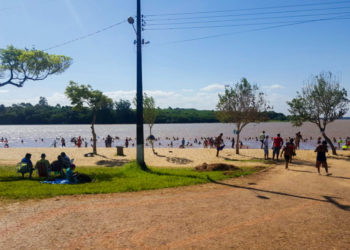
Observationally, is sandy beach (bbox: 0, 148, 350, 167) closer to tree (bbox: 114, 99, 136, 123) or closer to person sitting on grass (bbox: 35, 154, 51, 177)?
person sitting on grass (bbox: 35, 154, 51, 177)

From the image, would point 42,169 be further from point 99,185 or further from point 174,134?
point 174,134

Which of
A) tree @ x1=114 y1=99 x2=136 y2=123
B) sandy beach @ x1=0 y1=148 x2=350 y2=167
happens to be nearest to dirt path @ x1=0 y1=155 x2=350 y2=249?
sandy beach @ x1=0 y1=148 x2=350 y2=167

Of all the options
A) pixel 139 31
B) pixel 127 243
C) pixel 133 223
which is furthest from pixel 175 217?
pixel 139 31

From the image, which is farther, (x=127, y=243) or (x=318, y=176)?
(x=318, y=176)

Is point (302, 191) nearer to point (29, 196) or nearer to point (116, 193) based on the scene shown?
point (116, 193)

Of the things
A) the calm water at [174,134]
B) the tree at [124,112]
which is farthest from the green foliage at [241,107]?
the tree at [124,112]

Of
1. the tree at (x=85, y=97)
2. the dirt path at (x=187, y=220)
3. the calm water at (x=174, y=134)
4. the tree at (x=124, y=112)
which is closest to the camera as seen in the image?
the dirt path at (x=187, y=220)

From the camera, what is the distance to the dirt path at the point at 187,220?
4.82m

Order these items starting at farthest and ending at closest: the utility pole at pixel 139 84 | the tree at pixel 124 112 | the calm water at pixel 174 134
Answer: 1. the tree at pixel 124 112
2. the calm water at pixel 174 134
3. the utility pole at pixel 139 84

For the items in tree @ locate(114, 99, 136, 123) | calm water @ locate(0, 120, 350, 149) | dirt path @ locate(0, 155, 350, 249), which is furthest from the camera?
tree @ locate(114, 99, 136, 123)

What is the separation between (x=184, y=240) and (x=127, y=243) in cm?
108

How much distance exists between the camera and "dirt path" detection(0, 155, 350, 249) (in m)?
4.82

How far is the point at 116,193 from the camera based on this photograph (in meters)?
8.55

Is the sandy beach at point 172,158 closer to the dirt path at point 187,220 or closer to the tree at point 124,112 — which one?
the dirt path at point 187,220
